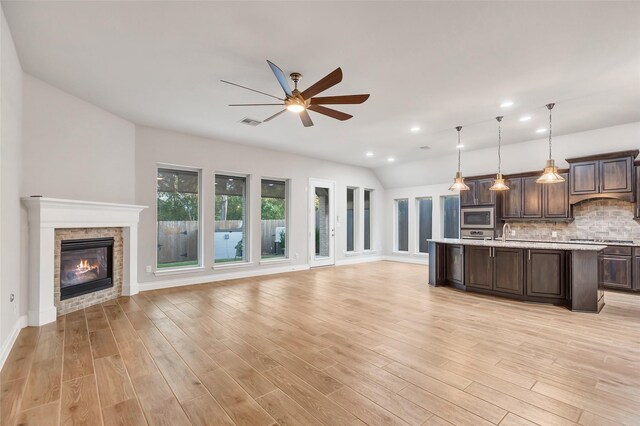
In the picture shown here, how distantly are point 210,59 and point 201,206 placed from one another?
11.8 feet

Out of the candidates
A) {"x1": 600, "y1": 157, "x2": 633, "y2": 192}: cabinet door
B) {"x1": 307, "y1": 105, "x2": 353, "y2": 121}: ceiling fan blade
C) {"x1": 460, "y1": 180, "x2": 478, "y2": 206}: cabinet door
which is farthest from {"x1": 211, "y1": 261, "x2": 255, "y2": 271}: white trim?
{"x1": 600, "y1": 157, "x2": 633, "y2": 192}: cabinet door

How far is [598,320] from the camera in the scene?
3852 millimetres

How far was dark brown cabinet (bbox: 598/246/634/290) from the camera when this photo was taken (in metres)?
5.42

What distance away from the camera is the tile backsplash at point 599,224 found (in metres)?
5.71

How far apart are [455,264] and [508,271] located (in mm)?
946

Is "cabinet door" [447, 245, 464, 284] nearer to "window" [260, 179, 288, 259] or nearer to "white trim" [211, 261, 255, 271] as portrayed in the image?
"window" [260, 179, 288, 259]

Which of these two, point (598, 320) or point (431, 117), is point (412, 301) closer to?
point (598, 320)

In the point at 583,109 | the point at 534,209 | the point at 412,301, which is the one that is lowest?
the point at 412,301

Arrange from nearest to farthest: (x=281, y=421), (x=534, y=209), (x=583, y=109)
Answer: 1. (x=281, y=421)
2. (x=583, y=109)
3. (x=534, y=209)

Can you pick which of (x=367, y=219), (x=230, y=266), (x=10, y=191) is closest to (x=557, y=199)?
(x=367, y=219)

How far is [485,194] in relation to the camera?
285 inches

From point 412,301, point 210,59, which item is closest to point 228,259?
point 412,301

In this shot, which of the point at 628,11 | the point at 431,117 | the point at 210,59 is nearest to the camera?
the point at 628,11

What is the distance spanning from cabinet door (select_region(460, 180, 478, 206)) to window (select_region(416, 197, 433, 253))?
1.63m
